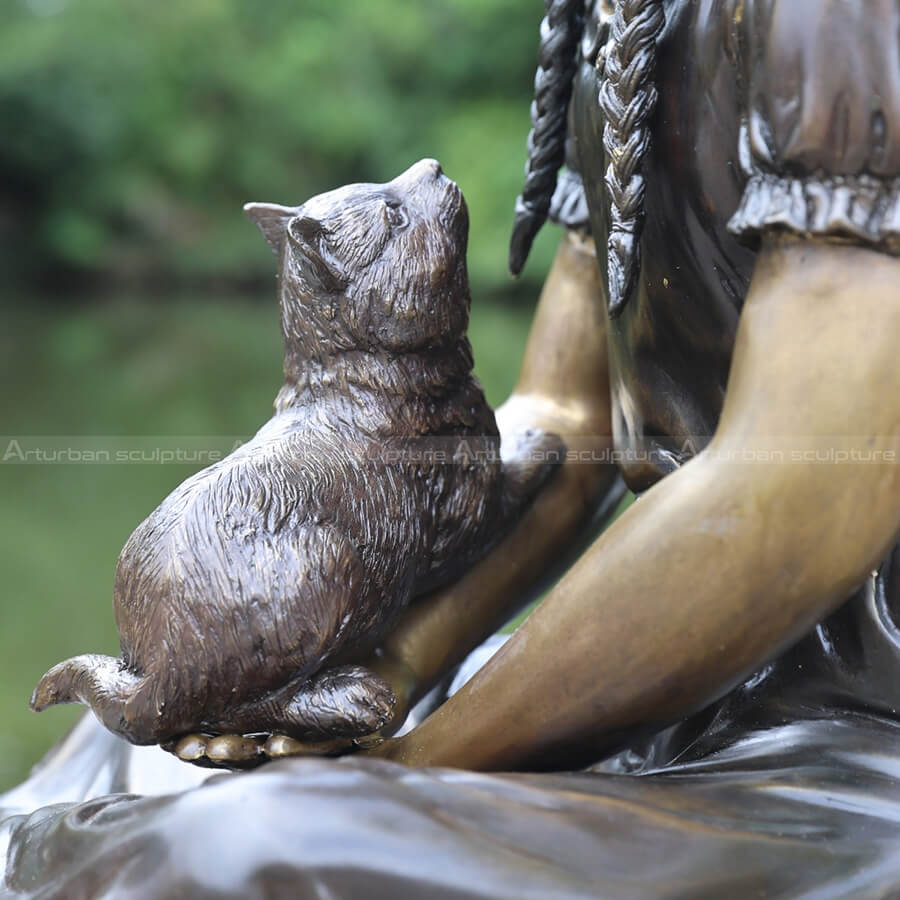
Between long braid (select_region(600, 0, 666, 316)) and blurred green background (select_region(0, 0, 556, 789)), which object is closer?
long braid (select_region(600, 0, 666, 316))

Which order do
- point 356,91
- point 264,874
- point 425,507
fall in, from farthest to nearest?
point 356,91
point 425,507
point 264,874

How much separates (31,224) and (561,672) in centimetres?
1537

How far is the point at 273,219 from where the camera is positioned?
1055 millimetres

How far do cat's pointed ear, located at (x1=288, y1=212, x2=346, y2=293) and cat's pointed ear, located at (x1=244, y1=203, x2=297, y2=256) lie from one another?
6cm

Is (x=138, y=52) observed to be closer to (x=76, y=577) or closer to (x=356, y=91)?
(x=356, y=91)

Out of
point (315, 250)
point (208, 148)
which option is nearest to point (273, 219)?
point (315, 250)

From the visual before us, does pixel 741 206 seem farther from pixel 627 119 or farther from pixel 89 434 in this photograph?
pixel 89 434

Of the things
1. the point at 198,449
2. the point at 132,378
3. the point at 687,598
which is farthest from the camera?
the point at 132,378

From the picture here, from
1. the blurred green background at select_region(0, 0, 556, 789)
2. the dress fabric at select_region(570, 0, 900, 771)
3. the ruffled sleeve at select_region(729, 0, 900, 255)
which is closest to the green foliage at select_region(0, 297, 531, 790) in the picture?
the blurred green background at select_region(0, 0, 556, 789)

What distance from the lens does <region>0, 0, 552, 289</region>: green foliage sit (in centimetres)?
1412

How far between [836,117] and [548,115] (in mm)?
438

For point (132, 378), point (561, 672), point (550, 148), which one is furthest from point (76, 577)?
point (132, 378)

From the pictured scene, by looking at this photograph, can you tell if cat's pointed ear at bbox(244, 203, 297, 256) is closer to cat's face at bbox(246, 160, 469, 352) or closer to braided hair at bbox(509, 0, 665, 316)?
cat's face at bbox(246, 160, 469, 352)

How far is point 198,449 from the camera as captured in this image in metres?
4.26
